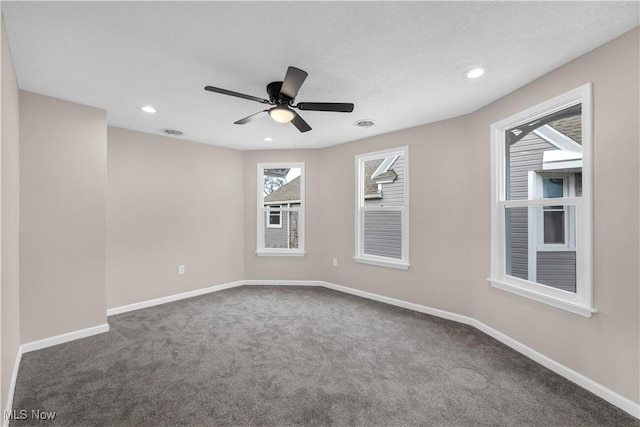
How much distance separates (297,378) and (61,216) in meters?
2.80

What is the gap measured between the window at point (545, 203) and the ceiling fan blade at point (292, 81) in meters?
2.09

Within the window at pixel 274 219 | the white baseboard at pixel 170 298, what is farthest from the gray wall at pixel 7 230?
the window at pixel 274 219

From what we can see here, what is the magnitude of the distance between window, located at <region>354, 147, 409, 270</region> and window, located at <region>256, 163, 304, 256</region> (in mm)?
1124

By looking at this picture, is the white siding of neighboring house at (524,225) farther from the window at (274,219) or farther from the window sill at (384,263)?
the window at (274,219)

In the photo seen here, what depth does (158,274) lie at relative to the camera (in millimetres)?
4105

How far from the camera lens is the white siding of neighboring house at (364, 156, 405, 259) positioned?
4230 millimetres

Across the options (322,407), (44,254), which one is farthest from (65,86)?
(322,407)

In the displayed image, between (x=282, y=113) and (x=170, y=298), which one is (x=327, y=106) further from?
(x=170, y=298)

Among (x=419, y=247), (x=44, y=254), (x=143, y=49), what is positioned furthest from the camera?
(x=419, y=247)

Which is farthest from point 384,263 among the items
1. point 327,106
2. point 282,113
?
point 282,113

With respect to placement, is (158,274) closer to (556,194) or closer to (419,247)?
(419,247)

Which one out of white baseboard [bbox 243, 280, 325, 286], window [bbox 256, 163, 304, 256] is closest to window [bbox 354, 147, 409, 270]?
white baseboard [bbox 243, 280, 325, 286]

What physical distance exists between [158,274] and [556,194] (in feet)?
15.8

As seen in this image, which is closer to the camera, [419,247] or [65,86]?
[65,86]
